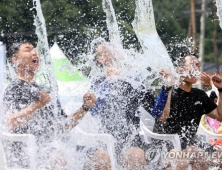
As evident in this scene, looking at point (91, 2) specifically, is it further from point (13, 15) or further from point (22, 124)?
point (22, 124)

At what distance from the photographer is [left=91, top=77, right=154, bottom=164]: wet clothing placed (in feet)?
15.6

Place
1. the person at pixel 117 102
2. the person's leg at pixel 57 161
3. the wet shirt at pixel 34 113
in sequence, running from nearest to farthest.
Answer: the person's leg at pixel 57 161
the wet shirt at pixel 34 113
the person at pixel 117 102

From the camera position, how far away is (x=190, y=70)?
486 cm

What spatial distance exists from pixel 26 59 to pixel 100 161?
1.00 meters

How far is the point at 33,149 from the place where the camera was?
4402mm

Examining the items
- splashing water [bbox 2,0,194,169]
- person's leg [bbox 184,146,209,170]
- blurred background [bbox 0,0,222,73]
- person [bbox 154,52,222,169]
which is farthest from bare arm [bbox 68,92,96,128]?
blurred background [bbox 0,0,222,73]

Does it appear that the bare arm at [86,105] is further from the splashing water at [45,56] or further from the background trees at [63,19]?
the background trees at [63,19]

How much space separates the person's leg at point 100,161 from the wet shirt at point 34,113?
0.36 metres

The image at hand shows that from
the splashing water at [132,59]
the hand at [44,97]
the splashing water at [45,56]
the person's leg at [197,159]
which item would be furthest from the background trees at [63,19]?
the hand at [44,97]

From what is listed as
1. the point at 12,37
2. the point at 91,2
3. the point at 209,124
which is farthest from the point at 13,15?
the point at 209,124

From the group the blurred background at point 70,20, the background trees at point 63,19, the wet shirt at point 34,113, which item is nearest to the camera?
the wet shirt at point 34,113

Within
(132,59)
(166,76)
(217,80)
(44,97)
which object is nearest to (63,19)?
(132,59)

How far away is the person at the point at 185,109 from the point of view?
15.7ft

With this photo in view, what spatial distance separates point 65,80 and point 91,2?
840cm
